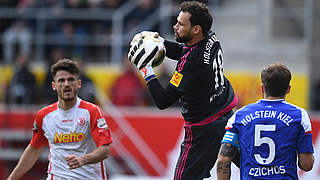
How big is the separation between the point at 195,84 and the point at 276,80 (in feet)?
3.21

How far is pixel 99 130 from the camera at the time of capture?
21.4 ft

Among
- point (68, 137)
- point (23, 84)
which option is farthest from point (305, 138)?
point (23, 84)

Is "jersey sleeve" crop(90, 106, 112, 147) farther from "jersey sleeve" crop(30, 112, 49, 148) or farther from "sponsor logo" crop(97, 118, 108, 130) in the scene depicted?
"jersey sleeve" crop(30, 112, 49, 148)

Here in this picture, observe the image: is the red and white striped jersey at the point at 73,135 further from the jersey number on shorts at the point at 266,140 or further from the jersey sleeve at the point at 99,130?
the jersey number on shorts at the point at 266,140

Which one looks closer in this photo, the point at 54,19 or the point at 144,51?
the point at 144,51

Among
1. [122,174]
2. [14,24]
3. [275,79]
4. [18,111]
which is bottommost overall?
[122,174]

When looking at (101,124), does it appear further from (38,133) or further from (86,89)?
(86,89)

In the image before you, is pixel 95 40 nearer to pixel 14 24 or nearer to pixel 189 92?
pixel 14 24

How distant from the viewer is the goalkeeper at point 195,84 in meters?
5.98

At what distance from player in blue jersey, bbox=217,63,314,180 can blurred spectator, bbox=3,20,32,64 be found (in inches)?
381

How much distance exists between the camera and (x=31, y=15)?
14.8 m

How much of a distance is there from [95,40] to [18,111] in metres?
2.28

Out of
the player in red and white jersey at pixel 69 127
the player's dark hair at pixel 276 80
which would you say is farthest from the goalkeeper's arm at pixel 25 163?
the player's dark hair at pixel 276 80

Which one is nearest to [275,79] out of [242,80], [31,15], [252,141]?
[252,141]
